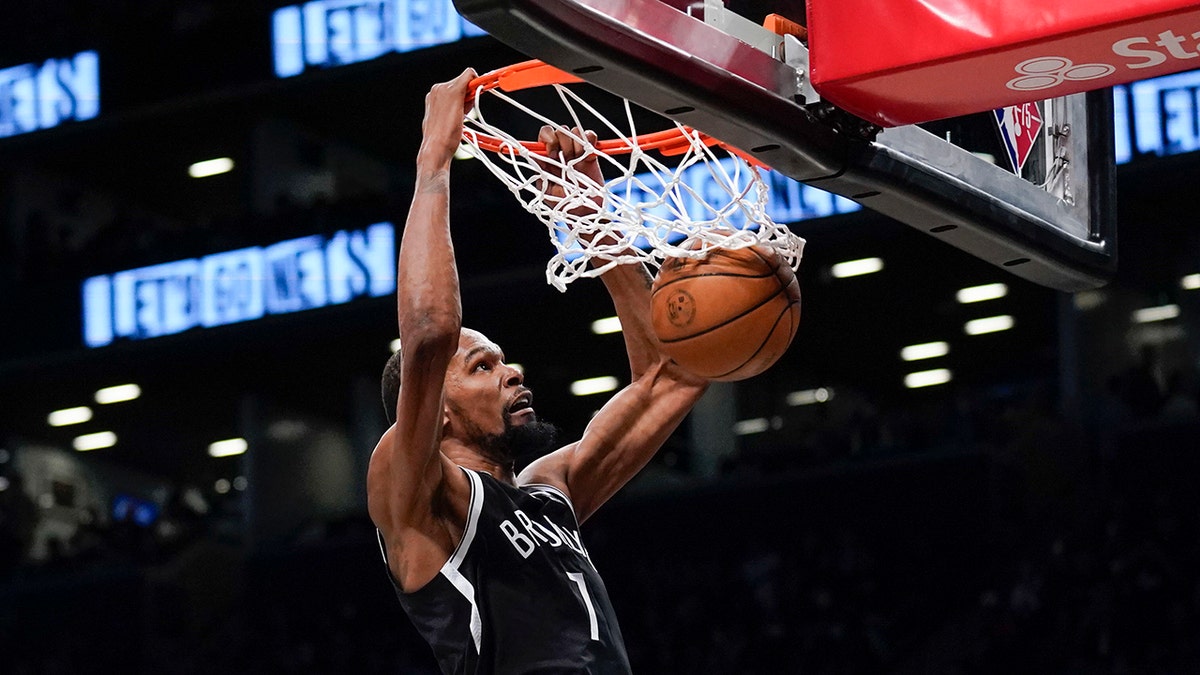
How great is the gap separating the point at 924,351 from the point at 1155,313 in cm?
325

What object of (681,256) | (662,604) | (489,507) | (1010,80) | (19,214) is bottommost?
(662,604)

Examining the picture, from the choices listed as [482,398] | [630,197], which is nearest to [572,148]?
[630,197]

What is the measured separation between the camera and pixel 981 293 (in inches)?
658

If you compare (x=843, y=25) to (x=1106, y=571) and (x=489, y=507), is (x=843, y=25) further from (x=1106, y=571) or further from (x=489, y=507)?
(x=1106, y=571)

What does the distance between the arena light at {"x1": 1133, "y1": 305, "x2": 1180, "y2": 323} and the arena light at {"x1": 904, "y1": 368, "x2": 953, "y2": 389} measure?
3384 millimetres

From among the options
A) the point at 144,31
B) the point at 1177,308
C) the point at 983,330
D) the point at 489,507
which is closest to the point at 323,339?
the point at 144,31

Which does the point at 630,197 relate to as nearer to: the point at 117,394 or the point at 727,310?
the point at 727,310

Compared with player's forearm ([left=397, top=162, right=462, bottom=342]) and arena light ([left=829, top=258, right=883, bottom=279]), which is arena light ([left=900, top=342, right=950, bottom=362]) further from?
player's forearm ([left=397, top=162, right=462, bottom=342])

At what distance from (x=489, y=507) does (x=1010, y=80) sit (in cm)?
150

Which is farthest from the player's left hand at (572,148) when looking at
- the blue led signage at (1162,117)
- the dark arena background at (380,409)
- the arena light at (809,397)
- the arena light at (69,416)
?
the arena light at (69,416)

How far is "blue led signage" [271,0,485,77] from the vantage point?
1564cm

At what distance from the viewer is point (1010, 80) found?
3.21 meters

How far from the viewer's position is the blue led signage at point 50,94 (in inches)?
685

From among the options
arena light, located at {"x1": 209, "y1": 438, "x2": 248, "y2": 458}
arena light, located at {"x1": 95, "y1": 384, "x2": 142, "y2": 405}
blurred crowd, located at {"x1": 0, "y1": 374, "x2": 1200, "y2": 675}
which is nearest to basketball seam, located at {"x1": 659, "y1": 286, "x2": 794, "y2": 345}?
blurred crowd, located at {"x1": 0, "y1": 374, "x2": 1200, "y2": 675}
